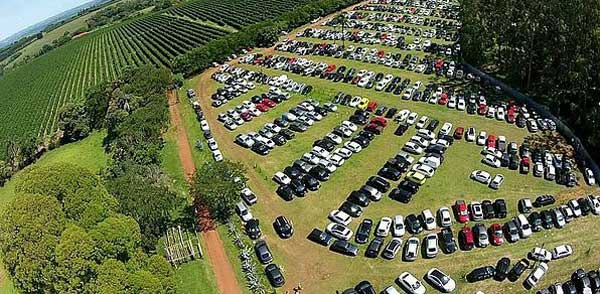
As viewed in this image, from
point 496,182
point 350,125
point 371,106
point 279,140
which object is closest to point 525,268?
point 496,182

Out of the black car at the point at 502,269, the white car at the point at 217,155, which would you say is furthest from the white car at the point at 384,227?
the white car at the point at 217,155

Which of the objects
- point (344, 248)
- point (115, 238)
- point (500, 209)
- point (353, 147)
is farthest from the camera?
point (353, 147)

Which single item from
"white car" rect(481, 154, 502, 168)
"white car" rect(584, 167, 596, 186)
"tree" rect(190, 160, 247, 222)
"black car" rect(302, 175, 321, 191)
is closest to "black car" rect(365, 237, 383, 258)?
"black car" rect(302, 175, 321, 191)

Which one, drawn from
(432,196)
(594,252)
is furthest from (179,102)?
(594,252)

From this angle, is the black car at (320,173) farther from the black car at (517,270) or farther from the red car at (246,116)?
the black car at (517,270)

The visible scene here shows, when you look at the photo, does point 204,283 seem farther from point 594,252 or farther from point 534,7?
point 534,7

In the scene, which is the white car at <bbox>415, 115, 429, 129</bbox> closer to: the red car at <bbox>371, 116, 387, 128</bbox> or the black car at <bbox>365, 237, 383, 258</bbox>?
the red car at <bbox>371, 116, 387, 128</bbox>

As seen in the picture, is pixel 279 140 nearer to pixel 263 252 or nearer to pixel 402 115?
pixel 402 115
